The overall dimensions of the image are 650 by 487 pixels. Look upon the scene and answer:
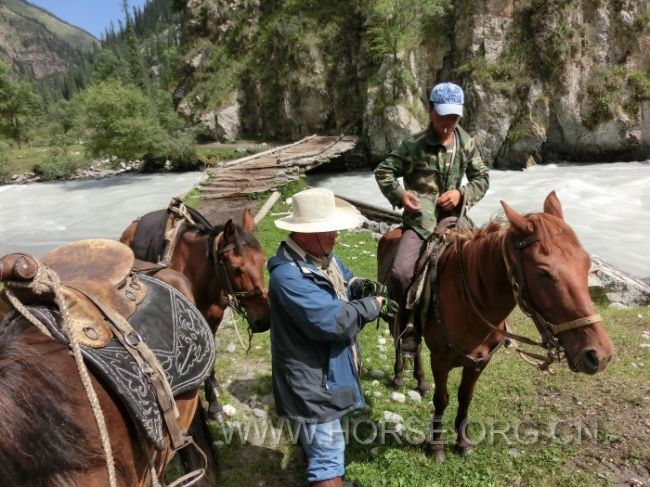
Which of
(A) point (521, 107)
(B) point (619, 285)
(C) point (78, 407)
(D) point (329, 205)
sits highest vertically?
(A) point (521, 107)

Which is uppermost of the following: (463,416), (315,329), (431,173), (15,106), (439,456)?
(15,106)

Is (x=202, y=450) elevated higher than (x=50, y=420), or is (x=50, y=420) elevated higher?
(x=50, y=420)

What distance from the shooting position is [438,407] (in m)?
3.47

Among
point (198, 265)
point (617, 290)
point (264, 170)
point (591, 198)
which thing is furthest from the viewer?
point (264, 170)

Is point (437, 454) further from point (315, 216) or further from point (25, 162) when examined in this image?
point (25, 162)

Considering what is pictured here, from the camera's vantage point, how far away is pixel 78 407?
1.52 meters

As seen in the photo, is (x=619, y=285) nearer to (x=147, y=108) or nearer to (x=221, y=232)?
(x=221, y=232)

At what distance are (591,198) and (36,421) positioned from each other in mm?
16261

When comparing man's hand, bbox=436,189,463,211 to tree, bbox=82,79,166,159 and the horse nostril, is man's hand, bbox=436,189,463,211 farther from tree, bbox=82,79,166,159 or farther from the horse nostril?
tree, bbox=82,79,166,159

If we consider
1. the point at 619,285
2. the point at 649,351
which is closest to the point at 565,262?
the point at 649,351

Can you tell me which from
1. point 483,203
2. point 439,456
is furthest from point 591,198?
point 439,456

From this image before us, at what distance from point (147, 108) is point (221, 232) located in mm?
24162

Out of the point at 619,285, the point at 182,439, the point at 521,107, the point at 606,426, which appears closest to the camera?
the point at 182,439

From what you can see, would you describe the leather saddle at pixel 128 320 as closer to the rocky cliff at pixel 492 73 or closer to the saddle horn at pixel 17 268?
the saddle horn at pixel 17 268
